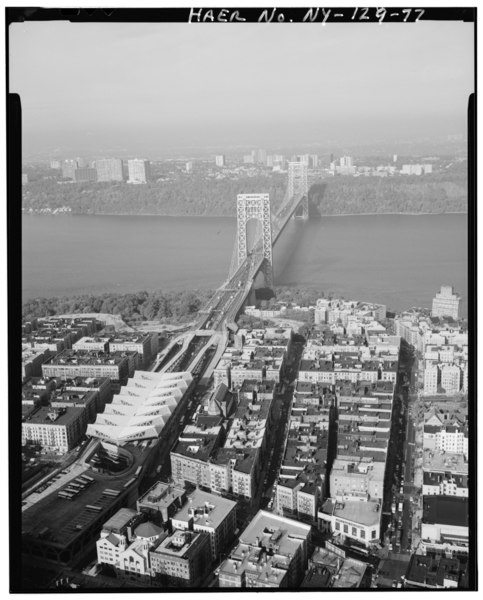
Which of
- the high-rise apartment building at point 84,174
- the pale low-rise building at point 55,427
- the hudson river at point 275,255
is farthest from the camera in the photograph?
the hudson river at point 275,255

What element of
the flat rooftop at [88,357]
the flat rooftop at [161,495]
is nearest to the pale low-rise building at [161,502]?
the flat rooftop at [161,495]

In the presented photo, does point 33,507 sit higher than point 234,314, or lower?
lower

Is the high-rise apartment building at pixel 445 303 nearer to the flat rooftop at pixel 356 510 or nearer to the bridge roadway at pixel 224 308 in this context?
the bridge roadway at pixel 224 308

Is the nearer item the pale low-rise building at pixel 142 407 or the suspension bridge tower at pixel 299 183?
the pale low-rise building at pixel 142 407

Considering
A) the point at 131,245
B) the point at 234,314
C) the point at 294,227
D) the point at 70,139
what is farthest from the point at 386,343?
the point at 70,139

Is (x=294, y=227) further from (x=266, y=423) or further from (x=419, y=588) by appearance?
(x=419, y=588)
